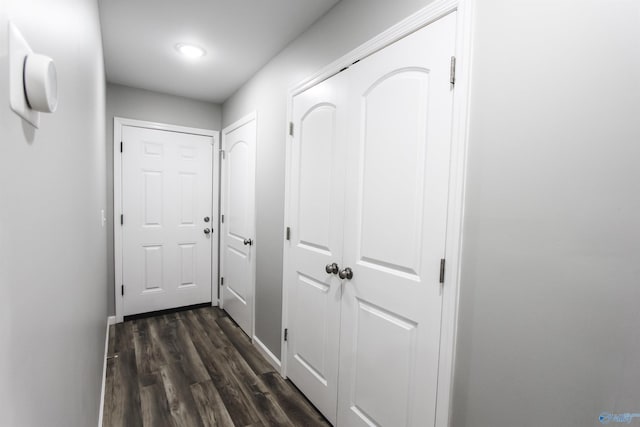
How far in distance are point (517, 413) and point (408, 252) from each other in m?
0.64

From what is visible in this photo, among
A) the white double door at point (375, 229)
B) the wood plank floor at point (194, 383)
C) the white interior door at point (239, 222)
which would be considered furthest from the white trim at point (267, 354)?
the white double door at point (375, 229)

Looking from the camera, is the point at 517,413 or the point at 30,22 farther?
the point at 517,413

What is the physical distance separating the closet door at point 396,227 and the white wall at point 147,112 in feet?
8.20

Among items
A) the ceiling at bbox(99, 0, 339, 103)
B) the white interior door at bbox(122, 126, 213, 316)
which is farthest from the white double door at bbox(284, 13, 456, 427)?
the white interior door at bbox(122, 126, 213, 316)

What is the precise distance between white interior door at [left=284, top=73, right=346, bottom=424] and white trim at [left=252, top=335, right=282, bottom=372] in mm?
167

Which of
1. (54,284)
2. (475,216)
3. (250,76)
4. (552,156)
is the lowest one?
(54,284)

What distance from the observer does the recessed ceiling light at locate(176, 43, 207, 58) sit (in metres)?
2.28

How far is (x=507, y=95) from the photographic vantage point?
99 centimetres

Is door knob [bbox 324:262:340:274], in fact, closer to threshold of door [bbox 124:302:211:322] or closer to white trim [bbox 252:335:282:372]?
white trim [bbox 252:335:282:372]

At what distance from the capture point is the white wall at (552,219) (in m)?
0.78

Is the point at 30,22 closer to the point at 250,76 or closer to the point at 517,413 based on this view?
the point at 517,413

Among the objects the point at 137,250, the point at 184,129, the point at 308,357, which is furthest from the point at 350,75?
the point at 137,250

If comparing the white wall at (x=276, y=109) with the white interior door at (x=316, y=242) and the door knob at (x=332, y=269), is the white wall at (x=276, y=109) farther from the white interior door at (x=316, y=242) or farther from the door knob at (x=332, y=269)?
the door knob at (x=332, y=269)

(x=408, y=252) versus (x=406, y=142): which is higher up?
(x=406, y=142)
